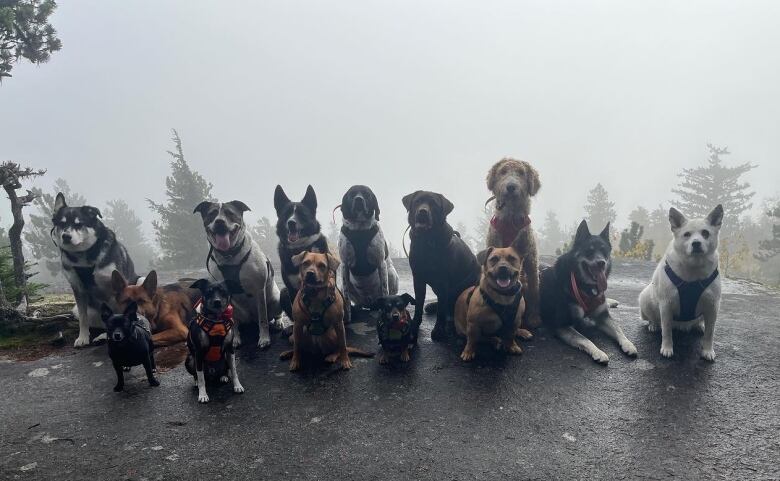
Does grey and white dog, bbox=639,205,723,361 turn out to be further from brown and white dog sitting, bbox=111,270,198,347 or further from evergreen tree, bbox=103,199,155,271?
evergreen tree, bbox=103,199,155,271

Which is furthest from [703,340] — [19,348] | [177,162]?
[177,162]

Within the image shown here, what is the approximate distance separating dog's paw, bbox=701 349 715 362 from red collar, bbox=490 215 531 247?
284 cm

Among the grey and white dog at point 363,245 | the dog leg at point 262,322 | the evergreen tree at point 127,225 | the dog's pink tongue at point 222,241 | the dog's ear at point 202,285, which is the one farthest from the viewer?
the evergreen tree at point 127,225

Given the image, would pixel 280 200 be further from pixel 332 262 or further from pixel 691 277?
pixel 691 277

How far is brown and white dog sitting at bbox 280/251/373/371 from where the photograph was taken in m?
5.25

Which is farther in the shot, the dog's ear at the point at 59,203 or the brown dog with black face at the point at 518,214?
the brown dog with black face at the point at 518,214

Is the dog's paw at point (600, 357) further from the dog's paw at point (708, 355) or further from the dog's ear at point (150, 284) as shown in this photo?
the dog's ear at point (150, 284)

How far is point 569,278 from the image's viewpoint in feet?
20.4

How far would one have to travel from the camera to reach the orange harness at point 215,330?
4656 mm

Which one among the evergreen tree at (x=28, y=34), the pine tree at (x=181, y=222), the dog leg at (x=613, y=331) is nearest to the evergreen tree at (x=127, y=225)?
the pine tree at (x=181, y=222)

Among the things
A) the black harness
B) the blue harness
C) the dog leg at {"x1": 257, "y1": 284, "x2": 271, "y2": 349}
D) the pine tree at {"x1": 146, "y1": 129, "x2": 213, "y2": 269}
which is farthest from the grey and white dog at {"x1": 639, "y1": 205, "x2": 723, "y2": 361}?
the pine tree at {"x1": 146, "y1": 129, "x2": 213, "y2": 269}

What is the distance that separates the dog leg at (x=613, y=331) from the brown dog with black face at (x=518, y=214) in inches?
36.1

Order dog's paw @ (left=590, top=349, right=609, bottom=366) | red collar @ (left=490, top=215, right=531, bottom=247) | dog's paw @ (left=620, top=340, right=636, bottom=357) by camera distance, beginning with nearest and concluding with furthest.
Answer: dog's paw @ (left=590, top=349, right=609, bottom=366) < dog's paw @ (left=620, top=340, right=636, bottom=357) < red collar @ (left=490, top=215, right=531, bottom=247)

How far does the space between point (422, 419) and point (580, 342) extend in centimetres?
286
